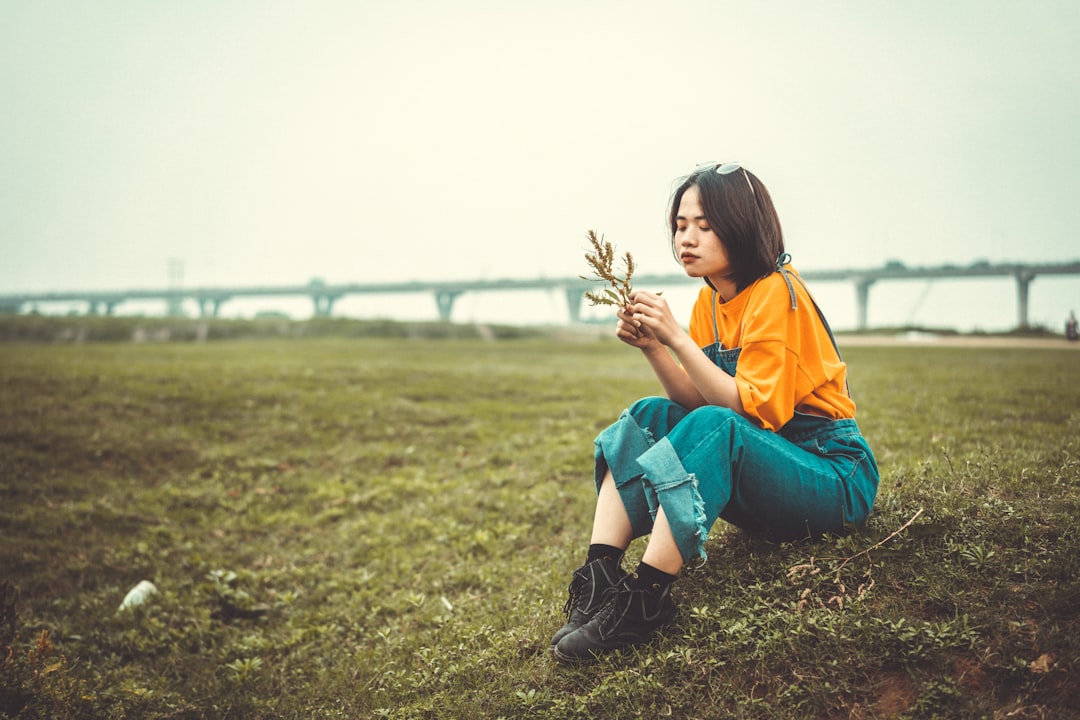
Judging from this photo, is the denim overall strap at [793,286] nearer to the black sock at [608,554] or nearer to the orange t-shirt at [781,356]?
the orange t-shirt at [781,356]

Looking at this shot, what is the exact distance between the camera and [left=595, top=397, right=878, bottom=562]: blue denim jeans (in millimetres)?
3225

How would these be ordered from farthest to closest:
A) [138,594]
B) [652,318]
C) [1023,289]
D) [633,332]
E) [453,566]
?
[1023,289], [453,566], [138,594], [633,332], [652,318]

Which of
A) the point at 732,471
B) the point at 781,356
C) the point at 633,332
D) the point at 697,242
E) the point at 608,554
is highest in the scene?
the point at 697,242

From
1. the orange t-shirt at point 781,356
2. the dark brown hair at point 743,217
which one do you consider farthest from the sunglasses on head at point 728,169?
the orange t-shirt at point 781,356

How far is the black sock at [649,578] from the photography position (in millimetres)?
3365

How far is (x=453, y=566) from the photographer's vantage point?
20.9 feet

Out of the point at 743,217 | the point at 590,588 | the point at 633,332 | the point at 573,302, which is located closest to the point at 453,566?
the point at 590,588

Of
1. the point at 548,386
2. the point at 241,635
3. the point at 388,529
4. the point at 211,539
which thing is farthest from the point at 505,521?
the point at 548,386

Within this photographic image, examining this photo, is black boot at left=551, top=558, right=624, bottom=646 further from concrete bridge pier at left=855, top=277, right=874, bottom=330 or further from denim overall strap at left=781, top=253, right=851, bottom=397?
concrete bridge pier at left=855, top=277, right=874, bottom=330

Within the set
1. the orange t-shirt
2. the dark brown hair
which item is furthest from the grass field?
the dark brown hair

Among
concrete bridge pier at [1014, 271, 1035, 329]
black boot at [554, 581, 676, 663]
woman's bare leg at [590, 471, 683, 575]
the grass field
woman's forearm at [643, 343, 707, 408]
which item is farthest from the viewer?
concrete bridge pier at [1014, 271, 1035, 329]

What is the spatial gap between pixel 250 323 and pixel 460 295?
4467cm

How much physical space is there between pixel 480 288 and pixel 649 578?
7391 cm

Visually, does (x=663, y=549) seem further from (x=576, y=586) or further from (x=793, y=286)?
(x=793, y=286)
